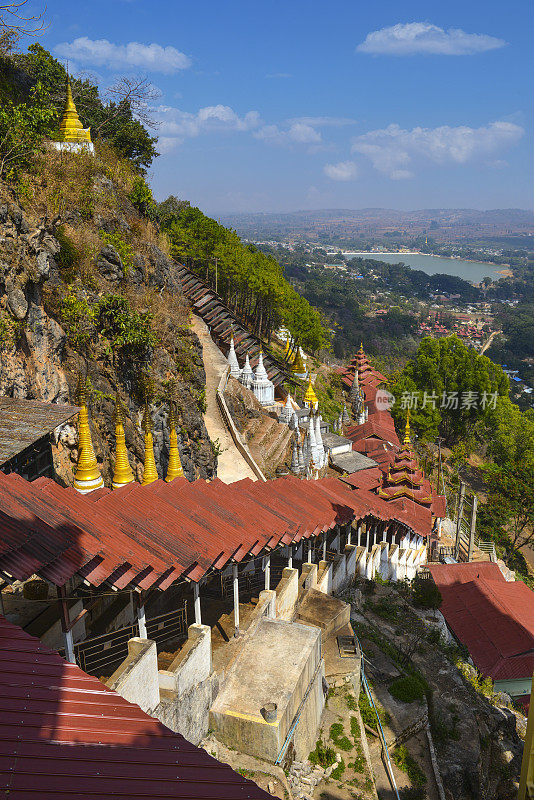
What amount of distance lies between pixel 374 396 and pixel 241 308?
1576 centimetres

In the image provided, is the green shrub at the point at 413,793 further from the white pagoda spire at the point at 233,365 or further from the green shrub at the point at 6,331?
the white pagoda spire at the point at 233,365

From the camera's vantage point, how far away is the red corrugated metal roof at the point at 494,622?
58.0 ft

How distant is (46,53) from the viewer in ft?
100

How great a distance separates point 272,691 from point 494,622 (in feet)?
44.7

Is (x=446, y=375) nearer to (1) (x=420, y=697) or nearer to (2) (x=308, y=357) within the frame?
(2) (x=308, y=357)

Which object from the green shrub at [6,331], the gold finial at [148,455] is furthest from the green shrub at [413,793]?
the green shrub at [6,331]

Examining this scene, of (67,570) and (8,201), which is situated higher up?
(8,201)

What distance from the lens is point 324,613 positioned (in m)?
12.4

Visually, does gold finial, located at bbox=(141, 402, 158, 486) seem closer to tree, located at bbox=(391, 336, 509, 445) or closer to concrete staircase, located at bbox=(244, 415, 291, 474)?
concrete staircase, located at bbox=(244, 415, 291, 474)

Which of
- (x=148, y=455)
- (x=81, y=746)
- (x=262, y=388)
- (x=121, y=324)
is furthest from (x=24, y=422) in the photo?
(x=262, y=388)

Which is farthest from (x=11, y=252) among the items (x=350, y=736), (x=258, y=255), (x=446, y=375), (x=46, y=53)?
(x=446, y=375)

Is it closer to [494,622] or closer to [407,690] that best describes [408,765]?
[407,690]

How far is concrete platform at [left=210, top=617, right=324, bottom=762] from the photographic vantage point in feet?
28.3

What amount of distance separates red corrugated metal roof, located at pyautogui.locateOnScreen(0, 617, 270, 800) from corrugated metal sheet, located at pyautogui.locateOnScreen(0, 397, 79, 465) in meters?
4.43
